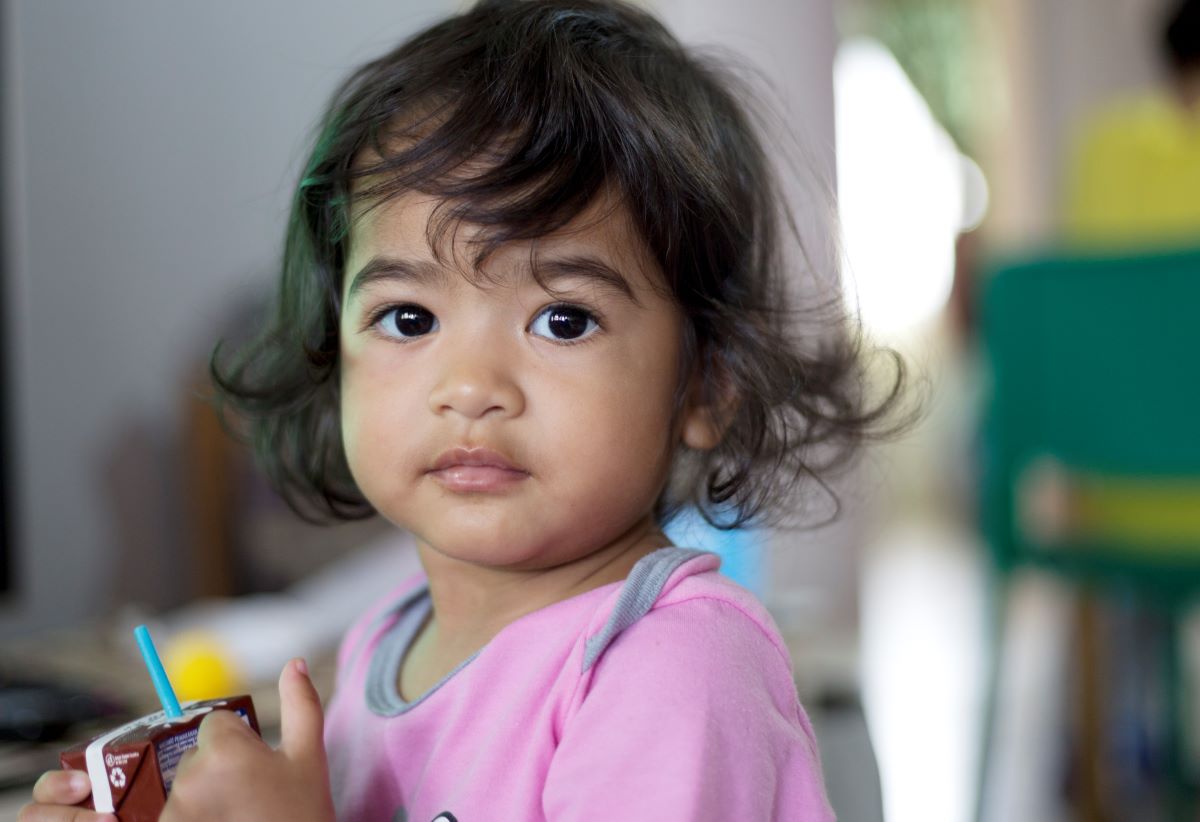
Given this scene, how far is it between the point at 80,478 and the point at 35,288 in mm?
310

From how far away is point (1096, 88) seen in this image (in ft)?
15.3

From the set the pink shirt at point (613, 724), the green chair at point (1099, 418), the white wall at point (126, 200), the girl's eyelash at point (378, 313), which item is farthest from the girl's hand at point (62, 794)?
the green chair at point (1099, 418)

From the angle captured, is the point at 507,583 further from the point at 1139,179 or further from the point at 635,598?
the point at 1139,179

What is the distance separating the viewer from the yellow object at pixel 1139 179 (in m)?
2.11

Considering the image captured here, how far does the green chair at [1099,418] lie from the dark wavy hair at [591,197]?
875mm

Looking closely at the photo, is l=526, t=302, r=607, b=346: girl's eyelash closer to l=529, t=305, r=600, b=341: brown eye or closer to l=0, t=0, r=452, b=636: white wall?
l=529, t=305, r=600, b=341: brown eye

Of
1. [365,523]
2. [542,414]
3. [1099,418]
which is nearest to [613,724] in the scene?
[542,414]

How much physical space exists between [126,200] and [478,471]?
160 centimetres

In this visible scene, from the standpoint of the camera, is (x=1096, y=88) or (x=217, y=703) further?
(x=1096, y=88)

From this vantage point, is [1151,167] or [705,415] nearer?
[705,415]

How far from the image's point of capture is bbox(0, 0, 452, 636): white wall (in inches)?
73.8

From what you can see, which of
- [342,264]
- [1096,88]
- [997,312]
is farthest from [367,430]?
[1096,88]

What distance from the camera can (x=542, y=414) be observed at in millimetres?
635

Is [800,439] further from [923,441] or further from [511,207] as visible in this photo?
[923,441]
